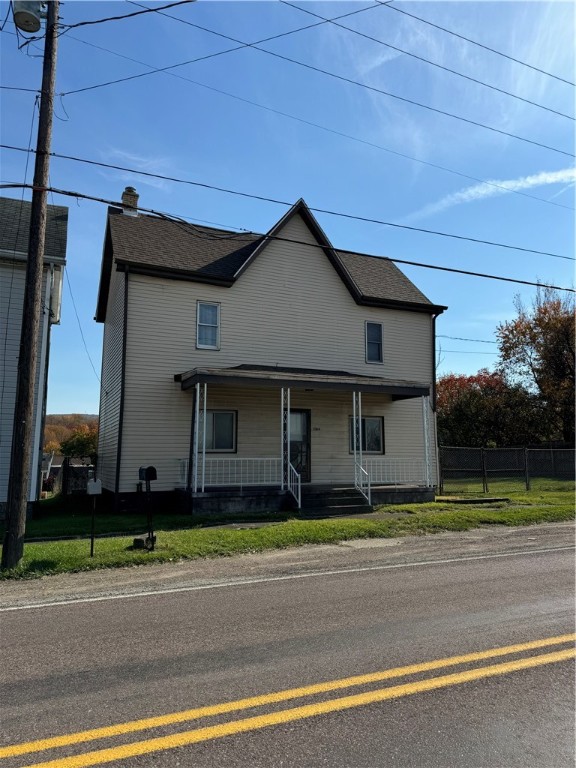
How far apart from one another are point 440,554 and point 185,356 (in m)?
9.63

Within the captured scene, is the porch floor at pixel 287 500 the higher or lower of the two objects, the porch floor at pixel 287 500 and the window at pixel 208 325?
the lower

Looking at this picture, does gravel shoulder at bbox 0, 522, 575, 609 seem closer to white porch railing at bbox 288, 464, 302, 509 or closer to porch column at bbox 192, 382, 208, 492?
white porch railing at bbox 288, 464, 302, 509

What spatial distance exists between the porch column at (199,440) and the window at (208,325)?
1789 mm

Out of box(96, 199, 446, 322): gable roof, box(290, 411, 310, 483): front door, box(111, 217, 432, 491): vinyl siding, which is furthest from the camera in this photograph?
box(290, 411, 310, 483): front door

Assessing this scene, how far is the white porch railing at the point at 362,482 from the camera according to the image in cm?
1561

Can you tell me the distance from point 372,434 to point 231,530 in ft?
28.6

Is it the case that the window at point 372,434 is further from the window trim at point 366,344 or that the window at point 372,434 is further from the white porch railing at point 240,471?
the white porch railing at point 240,471

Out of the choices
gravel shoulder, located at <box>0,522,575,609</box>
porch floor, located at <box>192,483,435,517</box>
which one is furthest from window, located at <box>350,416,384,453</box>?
gravel shoulder, located at <box>0,522,575,609</box>

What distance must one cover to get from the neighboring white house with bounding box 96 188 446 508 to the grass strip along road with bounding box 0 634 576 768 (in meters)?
10.0

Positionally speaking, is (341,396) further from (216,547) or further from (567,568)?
(567,568)

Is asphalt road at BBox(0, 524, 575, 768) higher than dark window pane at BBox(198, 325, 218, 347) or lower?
lower

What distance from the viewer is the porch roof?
14.5m

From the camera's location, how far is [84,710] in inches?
150

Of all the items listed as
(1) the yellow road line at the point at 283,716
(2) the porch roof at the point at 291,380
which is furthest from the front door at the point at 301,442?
(1) the yellow road line at the point at 283,716
